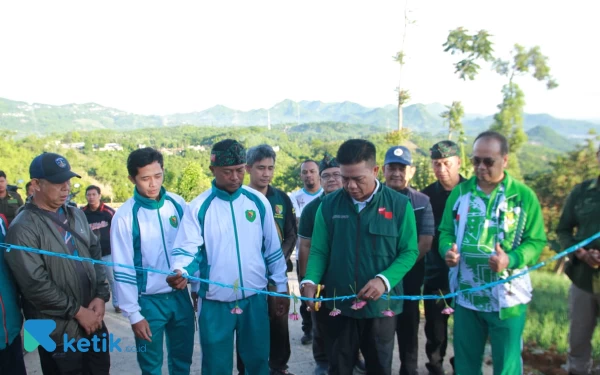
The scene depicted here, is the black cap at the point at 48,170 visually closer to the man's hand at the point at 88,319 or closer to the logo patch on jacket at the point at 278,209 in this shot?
the man's hand at the point at 88,319

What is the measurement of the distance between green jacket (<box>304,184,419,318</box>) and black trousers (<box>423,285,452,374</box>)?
4.17 ft

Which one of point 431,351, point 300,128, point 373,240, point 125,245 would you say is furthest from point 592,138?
point 300,128

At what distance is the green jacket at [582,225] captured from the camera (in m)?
3.45

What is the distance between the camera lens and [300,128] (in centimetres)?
16212

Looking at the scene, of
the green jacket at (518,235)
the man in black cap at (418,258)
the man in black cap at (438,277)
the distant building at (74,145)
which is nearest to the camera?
the green jacket at (518,235)

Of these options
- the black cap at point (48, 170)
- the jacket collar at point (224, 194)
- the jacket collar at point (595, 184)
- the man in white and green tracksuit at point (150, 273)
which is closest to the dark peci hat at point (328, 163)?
the jacket collar at point (224, 194)

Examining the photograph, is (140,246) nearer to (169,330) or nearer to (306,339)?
(169,330)

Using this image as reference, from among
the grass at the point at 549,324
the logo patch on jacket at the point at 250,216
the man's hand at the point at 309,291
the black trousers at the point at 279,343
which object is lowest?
the grass at the point at 549,324

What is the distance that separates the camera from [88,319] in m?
3.20

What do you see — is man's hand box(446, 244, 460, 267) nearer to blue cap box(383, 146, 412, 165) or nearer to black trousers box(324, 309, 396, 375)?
black trousers box(324, 309, 396, 375)

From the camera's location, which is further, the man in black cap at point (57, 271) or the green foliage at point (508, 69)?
the green foliage at point (508, 69)

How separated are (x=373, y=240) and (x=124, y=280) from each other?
192 centimetres

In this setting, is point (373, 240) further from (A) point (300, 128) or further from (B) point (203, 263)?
(A) point (300, 128)

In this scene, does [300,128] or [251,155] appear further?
[300,128]
